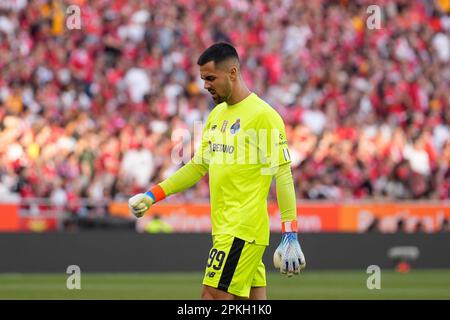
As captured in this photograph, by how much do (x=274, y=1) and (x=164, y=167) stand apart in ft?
26.2

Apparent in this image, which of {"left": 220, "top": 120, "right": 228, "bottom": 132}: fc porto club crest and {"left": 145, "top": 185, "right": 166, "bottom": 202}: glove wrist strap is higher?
{"left": 220, "top": 120, "right": 228, "bottom": 132}: fc porto club crest

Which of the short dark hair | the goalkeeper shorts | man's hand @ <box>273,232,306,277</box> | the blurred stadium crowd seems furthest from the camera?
the blurred stadium crowd

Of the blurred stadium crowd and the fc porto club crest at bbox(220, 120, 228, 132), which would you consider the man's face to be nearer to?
the fc porto club crest at bbox(220, 120, 228, 132)

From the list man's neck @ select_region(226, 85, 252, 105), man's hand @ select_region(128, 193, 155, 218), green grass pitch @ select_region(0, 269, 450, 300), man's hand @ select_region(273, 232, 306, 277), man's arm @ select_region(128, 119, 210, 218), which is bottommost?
green grass pitch @ select_region(0, 269, 450, 300)

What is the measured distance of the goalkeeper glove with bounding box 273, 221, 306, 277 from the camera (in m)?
8.49

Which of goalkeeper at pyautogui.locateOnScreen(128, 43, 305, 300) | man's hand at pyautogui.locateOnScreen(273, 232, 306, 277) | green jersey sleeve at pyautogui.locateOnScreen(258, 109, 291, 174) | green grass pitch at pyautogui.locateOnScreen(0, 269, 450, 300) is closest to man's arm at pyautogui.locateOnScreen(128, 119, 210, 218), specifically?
goalkeeper at pyautogui.locateOnScreen(128, 43, 305, 300)

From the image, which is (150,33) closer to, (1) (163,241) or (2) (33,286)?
(1) (163,241)

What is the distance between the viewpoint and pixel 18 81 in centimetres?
2367

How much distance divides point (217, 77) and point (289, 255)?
56.2 inches

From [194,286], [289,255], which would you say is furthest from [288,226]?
[194,286]

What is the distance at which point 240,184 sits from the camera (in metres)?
8.79

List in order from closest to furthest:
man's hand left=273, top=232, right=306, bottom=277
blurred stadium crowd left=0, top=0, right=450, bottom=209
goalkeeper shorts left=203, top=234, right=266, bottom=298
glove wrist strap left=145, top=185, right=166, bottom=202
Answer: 1. man's hand left=273, top=232, right=306, bottom=277
2. goalkeeper shorts left=203, top=234, right=266, bottom=298
3. glove wrist strap left=145, top=185, right=166, bottom=202
4. blurred stadium crowd left=0, top=0, right=450, bottom=209

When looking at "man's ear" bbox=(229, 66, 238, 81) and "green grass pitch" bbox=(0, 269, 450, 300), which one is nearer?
"man's ear" bbox=(229, 66, 238, 81)
